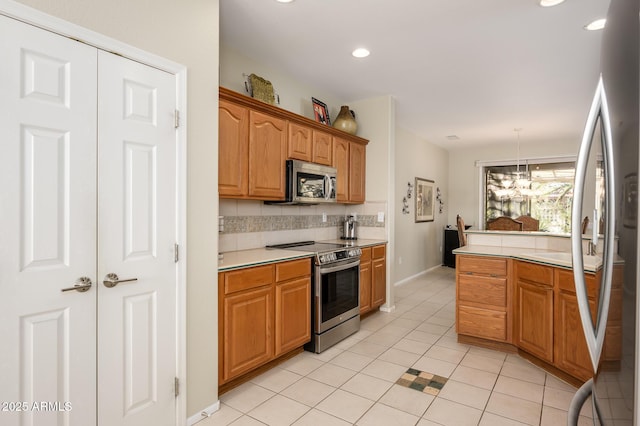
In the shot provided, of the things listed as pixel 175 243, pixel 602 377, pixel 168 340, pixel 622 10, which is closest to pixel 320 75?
pixel 175 243

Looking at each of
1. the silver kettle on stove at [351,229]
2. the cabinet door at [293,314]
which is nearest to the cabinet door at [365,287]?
the silver kettle on stove at [351,229]

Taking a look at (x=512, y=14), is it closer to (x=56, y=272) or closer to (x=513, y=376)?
(x=513, y=376)

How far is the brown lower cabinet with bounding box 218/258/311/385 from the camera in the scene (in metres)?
2.31

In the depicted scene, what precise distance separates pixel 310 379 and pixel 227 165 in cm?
175

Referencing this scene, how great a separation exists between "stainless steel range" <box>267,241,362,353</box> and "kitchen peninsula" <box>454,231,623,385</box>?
1013mm

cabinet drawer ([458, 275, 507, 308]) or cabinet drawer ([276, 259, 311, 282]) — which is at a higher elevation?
cabinet drawer ([276, 259, 311, 282])

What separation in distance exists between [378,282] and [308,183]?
1.57m

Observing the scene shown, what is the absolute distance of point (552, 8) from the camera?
2.42 metres

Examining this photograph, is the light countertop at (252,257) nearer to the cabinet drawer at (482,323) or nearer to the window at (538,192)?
the cabinet drawer at (482,323)

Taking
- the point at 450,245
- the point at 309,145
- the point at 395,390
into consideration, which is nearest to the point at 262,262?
the point at 395,390

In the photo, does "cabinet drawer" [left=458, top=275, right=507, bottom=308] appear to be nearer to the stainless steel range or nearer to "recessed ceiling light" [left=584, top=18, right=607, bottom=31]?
the stainless steel range

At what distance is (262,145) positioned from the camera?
117 inches

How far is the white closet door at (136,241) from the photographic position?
5.52 ft

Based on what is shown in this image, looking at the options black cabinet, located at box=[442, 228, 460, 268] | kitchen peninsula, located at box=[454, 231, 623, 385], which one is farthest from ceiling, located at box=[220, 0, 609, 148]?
black cabinet, located at box=[442, 228, 460, 268]
